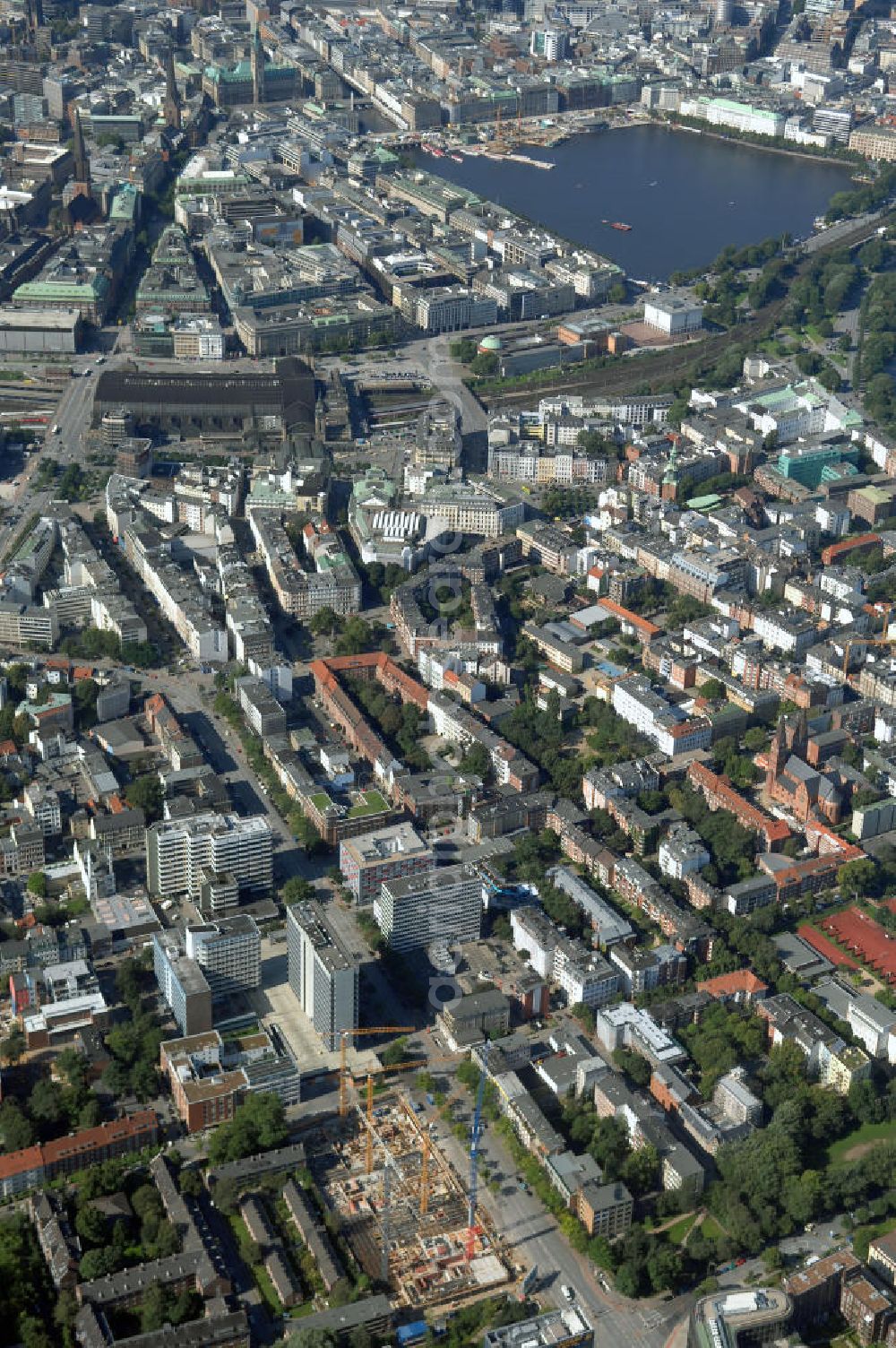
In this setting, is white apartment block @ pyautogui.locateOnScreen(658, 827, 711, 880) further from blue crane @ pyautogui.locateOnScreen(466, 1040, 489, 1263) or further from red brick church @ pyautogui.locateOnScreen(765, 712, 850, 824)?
blue crane @ pyautogui.locateOnScreen(466, 1040, 489, 1263)

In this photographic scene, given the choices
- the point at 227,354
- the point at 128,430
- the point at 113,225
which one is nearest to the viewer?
the point at 128,430

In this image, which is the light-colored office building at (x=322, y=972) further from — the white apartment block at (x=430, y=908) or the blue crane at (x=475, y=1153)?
the blue crane at (x=475, y=1153)

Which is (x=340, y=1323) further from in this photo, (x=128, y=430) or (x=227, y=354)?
(x=227, y=354)

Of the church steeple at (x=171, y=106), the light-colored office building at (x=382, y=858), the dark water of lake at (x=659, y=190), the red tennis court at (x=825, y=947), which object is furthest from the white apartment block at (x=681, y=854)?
the church steeple at (x=171, y=106)

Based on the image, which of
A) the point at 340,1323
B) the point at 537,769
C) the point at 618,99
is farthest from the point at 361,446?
the point at 618,99

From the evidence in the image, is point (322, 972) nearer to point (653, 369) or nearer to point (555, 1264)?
point (555, 1264)

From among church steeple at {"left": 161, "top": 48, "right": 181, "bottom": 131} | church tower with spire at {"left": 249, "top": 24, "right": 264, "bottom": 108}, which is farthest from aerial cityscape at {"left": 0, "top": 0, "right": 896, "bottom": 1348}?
church tower with spire at {"left": 249, "top": 24, "right": 264, "bottom": 108}

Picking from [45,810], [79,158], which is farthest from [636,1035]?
[79,158]
